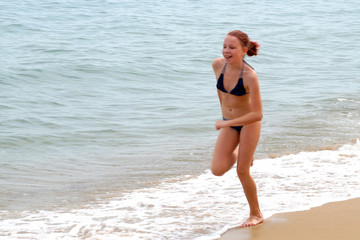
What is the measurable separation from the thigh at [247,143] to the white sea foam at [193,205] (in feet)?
2.12

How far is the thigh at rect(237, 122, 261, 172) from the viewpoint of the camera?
5.39 metres

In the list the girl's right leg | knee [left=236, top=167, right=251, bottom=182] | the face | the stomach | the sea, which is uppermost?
the face

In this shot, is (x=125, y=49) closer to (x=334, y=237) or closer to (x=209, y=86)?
(x=209, y=86)

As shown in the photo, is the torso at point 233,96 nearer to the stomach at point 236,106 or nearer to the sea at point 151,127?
the stomach at point 236,106

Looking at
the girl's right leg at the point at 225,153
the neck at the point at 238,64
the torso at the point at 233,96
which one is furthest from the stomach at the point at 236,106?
the neck at the point at 238,64

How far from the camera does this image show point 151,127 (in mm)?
10633

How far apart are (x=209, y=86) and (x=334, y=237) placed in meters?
9.39

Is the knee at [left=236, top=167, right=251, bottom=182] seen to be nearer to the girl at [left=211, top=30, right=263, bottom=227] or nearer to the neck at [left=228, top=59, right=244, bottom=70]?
the girl at [left=211, top=30, right=263, bottom=227]

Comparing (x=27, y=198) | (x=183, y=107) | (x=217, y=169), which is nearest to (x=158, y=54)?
(x=183, y=107)

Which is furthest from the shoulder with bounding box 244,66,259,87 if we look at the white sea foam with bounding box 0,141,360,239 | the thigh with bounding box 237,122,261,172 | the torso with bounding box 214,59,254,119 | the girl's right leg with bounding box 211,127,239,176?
the white sea foam with bounding box 0,141,360,239

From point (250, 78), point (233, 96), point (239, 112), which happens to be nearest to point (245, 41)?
point (250, 78)

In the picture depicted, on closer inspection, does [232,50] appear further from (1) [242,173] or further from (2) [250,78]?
(1) [242,173]

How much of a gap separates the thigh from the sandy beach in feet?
1.82

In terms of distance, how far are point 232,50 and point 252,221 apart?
152cm
